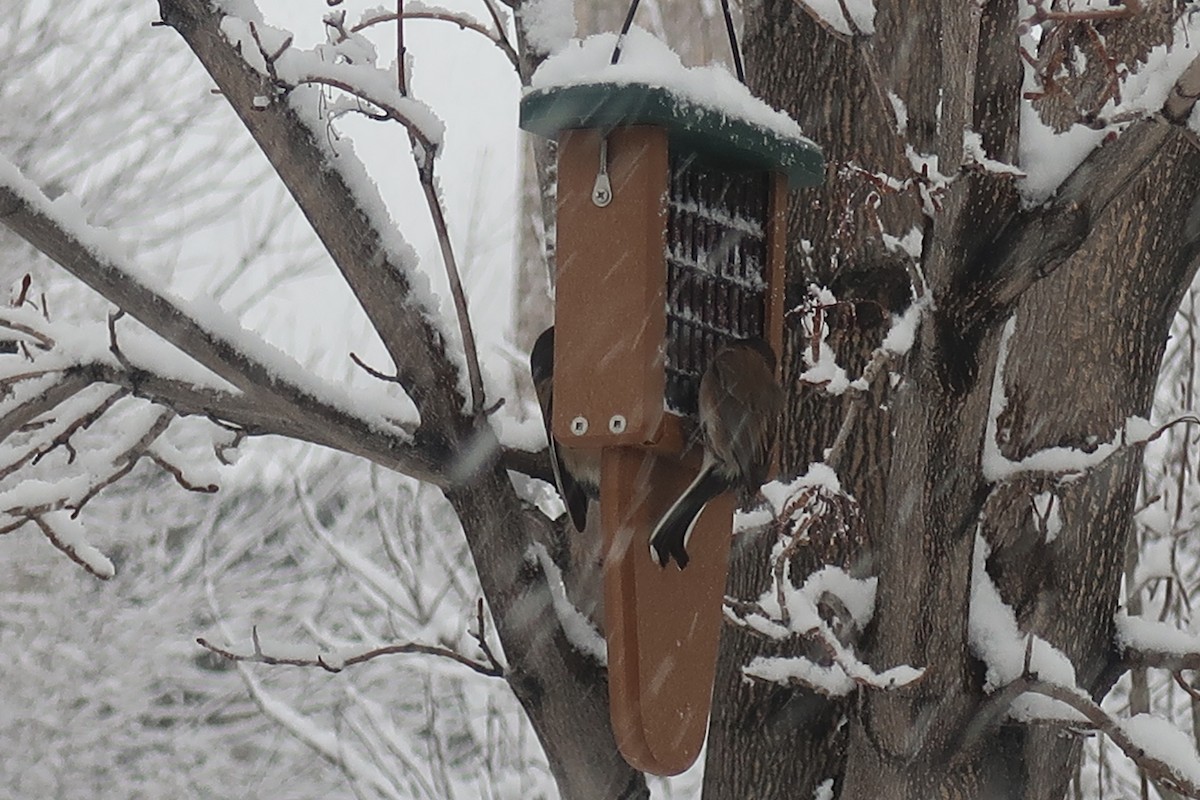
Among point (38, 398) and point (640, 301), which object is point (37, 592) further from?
point (640, 301)

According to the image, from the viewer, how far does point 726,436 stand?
1.79 m

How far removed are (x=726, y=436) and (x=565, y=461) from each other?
264 millimetres

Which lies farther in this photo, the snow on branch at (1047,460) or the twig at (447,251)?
the snow on branch at (1047,460)

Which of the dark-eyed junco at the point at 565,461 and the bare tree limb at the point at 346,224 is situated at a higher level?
the bare tree limb at the point at 346,224

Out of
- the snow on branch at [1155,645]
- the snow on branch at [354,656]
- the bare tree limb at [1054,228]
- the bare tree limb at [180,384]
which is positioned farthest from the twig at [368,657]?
the snow on branch at [1155,645]

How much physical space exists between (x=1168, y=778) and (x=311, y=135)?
1556 millimetres

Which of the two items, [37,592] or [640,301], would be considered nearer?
[640,301]

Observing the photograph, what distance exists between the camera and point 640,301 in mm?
1762

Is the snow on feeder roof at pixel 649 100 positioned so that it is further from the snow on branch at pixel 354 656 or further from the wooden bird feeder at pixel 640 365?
the snow on branch at pixel 354 656

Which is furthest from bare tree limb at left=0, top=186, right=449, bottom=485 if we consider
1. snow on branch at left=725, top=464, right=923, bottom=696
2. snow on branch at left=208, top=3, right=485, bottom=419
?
snow on branch at left=725, top=464, right=923, bottom=696

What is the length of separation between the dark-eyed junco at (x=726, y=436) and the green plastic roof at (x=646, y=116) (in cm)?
28

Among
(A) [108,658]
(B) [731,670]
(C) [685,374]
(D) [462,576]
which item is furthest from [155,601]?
(C) [685,374]

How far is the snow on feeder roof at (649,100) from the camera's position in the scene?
1.69m

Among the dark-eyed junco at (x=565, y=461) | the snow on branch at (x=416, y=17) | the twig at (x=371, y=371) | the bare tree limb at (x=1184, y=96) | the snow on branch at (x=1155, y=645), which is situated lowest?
the snow on branch at (x=1155, y=645)
